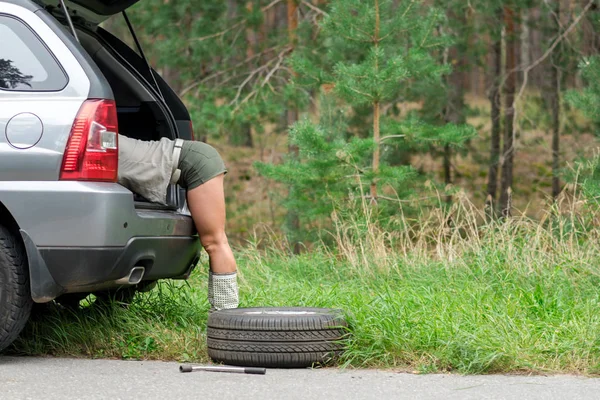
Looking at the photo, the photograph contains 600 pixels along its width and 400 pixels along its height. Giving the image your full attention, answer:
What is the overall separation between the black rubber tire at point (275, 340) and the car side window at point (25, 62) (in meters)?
1.57

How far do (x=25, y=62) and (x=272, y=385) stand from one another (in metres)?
2.20

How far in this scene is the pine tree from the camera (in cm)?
1084

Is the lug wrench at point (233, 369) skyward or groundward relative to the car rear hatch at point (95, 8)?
groundward

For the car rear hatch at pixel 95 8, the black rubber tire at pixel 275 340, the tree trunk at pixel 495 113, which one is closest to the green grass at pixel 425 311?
the black rubber tire at pixel 275 340

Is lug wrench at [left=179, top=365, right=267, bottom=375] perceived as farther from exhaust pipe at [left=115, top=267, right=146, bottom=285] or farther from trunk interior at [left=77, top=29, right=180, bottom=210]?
trunk interior at [left=77, top=29, right=180, bottom=210]

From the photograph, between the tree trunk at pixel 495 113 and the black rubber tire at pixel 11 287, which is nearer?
the black rubber tire at pixel 11 287

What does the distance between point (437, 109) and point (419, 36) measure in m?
4.72

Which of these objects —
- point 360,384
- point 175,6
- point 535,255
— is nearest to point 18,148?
point 360,384

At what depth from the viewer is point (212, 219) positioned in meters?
5.60

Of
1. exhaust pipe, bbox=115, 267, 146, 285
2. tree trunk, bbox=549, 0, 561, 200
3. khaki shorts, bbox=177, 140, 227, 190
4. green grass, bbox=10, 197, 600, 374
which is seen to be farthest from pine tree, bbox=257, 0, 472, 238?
exhaust pipe, bbox=115, 267, 146, 285

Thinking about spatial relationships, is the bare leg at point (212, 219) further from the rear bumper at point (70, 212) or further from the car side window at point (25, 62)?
the car side window at point (25, 62)

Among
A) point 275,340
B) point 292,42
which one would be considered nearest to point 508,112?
point 292,42

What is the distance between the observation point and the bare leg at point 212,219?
556cm

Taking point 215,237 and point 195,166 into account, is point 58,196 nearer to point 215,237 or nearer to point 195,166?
point 195,166
